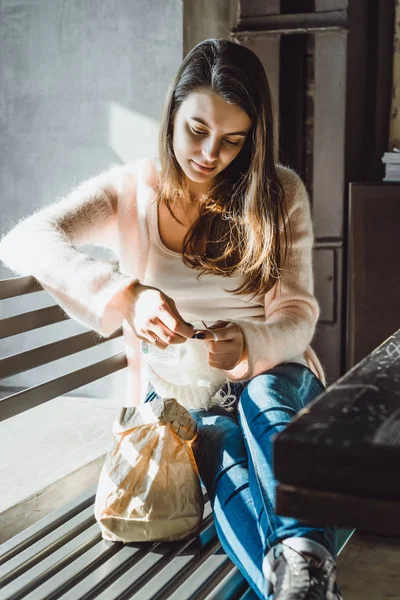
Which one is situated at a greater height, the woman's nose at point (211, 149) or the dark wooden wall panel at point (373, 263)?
the woman's nose at point (211, 149)

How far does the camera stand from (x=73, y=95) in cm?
428

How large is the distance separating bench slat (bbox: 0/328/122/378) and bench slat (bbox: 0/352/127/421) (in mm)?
68

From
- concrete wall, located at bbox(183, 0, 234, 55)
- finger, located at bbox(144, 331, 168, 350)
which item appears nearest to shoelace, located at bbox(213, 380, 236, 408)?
finger, located at bbox(144, 331, 168, 350)

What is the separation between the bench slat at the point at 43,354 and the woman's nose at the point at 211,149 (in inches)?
28.7

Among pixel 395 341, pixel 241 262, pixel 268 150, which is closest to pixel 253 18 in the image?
pixel 268 150

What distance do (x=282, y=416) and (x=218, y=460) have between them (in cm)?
27

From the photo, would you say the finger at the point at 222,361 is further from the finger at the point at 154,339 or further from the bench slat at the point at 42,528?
the bench slat at the point at 42,528

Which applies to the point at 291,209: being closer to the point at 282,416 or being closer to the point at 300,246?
the point at 300,246

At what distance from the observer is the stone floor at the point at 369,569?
7.50 ft

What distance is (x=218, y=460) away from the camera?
1913 millimetres

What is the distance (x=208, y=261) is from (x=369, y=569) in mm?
1109

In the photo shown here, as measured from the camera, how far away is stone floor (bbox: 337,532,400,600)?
229 cm

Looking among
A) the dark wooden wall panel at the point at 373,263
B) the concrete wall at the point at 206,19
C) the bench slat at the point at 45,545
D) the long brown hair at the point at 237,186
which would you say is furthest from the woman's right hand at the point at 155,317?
the concrete wall at the point at 206,19

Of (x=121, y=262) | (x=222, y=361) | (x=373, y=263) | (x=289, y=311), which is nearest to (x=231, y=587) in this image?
(x=222, y=361)
